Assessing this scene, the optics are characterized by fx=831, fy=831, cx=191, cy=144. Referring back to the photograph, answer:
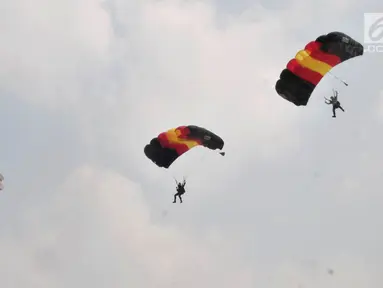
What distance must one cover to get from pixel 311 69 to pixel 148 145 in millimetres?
11645

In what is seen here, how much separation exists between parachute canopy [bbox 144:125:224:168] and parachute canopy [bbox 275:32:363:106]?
5163mm

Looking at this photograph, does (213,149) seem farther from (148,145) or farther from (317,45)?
(317,45)

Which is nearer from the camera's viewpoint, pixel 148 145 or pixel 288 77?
pixel 288 77

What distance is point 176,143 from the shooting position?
50.7 metres

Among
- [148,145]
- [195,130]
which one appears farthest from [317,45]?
[148,145]

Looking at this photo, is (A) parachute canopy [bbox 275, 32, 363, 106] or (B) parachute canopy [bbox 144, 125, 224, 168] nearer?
(A) parachute canopy [bbox 275, 32, 363, 106]

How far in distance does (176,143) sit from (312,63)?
10.0m

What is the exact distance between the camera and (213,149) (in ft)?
161

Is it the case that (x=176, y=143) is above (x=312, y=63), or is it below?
below

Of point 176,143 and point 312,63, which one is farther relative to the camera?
point 176,143

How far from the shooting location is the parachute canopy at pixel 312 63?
44250 mm

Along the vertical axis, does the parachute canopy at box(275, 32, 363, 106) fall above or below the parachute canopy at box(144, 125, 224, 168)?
above

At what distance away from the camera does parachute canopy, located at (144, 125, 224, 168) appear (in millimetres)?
48500

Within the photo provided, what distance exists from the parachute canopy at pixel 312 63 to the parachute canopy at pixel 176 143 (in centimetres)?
516
